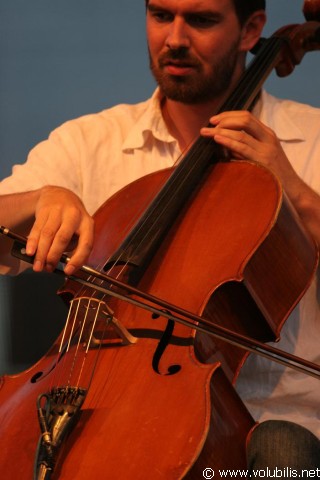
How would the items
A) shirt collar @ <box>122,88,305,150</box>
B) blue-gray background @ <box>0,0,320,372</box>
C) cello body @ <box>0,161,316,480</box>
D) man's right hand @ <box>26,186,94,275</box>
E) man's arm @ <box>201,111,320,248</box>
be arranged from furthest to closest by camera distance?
blue-gray background @ <box>0,0,320,372</box> → shirt collar @ <box>122,88,305,150</box> → man's arm @ <box>201,111,320,248</box> → man's right hand @ <box>26,186,94,275</box> → cello body @ <box>0,161,316,480</box>

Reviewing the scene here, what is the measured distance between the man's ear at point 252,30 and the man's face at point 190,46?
66 millimetres

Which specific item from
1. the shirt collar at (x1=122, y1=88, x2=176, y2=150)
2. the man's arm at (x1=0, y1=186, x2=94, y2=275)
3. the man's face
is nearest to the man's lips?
the man's face

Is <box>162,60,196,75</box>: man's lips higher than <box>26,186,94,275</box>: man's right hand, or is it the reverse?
<box>162,60,196,75</box>: man's lips

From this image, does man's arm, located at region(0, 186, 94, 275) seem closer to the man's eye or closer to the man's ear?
the man's eye

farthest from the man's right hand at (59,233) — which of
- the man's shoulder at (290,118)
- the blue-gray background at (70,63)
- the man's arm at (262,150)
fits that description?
the blue-gray background at (70,63)

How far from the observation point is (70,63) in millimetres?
1916

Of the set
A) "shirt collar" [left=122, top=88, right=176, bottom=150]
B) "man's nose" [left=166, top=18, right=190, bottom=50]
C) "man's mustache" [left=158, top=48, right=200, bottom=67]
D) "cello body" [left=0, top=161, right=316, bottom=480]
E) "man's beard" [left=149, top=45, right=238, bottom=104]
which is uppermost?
"man's nose" [left=166, top=18, right=190, bottom=50]

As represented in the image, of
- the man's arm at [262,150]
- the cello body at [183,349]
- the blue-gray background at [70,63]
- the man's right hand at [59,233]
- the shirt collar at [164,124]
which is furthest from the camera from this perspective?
the blue-gray background at [70,63]

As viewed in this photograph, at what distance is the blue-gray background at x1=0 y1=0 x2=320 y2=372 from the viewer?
6.22ft

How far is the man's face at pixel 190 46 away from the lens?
1.44 meters

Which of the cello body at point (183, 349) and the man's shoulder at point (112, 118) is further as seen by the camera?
the man's shoulder at point (112, 118)

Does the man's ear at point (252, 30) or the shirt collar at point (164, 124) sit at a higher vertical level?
the man's ear at point (252, 30)

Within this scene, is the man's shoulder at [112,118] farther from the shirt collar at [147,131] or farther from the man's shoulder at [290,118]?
the man's shoulder at [290,118]

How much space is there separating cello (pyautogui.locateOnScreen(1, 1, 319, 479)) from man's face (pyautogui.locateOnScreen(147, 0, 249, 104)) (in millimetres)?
135
